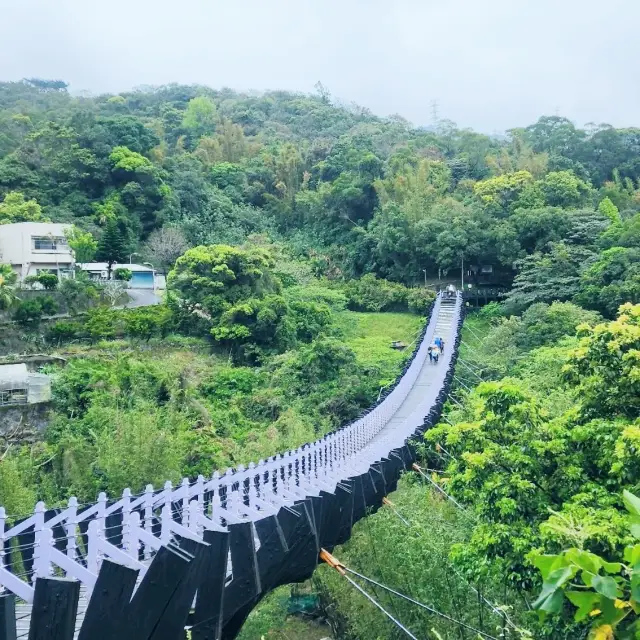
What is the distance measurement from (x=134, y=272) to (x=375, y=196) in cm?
1092

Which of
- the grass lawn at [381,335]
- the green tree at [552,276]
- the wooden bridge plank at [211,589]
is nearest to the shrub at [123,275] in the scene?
the grass lawn at [381,335]

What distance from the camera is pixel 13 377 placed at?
44.9ft

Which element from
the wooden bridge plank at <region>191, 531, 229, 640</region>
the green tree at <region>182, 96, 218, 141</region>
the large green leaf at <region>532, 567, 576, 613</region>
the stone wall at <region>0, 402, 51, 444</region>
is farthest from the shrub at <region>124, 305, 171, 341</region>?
the green tree at <region>182, 96, 218, 141</region>

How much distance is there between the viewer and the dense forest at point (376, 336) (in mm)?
4820

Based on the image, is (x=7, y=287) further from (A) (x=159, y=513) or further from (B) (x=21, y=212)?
(A) (x=159, y=513)

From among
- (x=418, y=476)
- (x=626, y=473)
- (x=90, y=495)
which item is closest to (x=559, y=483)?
(x=626, y=473)

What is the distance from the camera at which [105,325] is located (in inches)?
680

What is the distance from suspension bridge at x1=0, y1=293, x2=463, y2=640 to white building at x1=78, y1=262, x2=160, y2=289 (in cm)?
1673

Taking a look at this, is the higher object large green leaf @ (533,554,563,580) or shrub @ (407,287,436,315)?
large green leaf @ (533,554,563,580)

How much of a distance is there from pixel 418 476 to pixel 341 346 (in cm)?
676

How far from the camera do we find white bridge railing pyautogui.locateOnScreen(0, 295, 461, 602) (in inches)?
138

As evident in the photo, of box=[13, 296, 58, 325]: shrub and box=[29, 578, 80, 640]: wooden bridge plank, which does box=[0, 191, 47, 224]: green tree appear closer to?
box=[13, 296, 58, 325]: shrub

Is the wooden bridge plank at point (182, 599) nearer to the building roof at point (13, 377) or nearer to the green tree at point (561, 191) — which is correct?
the building roof at point (13, 377)

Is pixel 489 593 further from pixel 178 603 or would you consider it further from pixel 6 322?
pixel 6 322
